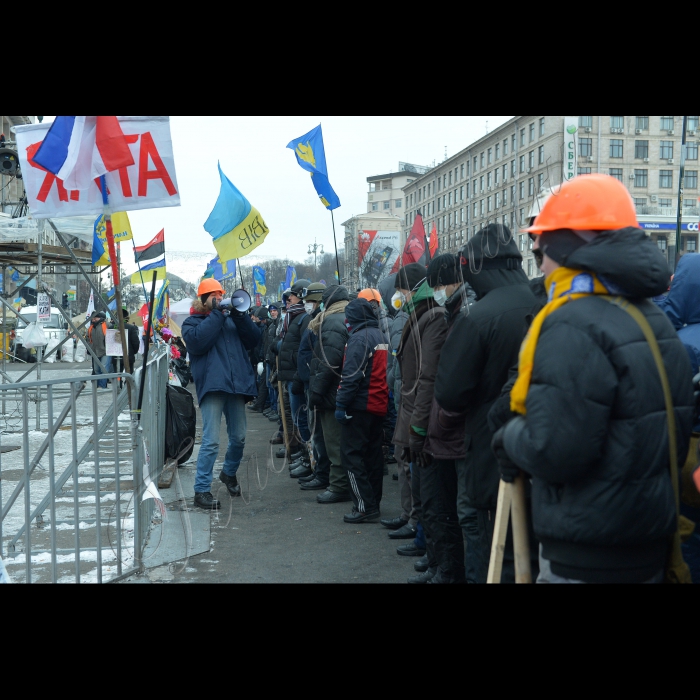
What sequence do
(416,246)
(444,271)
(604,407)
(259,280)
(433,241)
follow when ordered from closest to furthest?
(604,407) < (444,271) < (416,246) < (433,241) < (259,280)

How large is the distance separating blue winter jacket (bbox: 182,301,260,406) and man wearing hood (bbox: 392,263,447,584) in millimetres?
1752

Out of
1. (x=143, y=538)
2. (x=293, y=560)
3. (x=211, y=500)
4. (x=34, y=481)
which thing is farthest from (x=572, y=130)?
(x=34, y=481)

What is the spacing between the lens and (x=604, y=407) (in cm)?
210

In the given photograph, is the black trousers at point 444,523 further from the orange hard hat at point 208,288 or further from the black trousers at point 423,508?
the orange hard hat at point 208,288

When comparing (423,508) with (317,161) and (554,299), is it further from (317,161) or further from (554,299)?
(317,161)

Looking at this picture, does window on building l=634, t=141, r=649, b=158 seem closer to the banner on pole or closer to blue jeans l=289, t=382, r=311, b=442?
blue jeans l=289, t=382, r=311, b=442

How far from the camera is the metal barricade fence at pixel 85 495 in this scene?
4.10m

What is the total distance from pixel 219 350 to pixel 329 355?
0.99 metres

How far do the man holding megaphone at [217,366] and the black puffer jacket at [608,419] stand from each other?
4.68 metres

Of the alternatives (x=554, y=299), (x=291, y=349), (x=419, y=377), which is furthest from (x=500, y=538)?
(x=291, y=349)

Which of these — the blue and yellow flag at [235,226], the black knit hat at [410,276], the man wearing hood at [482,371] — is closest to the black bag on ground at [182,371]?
the blue and yellow flag at [235,226]

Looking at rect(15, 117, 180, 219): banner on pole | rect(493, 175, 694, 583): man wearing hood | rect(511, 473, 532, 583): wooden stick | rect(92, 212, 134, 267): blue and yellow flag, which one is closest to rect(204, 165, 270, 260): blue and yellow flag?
rect(92, 212, 134, 267): blue and yellow flag

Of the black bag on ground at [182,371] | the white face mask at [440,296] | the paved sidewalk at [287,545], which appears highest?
the white face mask at [440,296]

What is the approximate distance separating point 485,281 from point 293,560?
263cm
